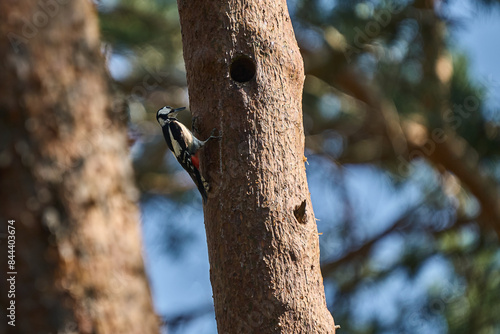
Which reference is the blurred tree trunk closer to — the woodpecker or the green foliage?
the woodpecker

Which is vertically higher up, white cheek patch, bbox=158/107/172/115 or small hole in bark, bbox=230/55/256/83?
white cheek patch, bbox=158/107/172/115

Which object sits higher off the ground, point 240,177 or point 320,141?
point 320,141

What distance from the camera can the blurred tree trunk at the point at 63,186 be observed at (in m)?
2.54

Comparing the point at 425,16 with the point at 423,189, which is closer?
the point at 425,16

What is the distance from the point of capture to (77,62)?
292 cm

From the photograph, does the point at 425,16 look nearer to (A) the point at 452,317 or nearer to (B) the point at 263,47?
(A) the point at 452,317

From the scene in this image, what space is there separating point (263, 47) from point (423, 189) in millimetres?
3620

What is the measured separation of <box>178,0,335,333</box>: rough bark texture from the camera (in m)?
2.02

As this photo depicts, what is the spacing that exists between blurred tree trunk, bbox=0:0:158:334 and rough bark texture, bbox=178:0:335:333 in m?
0.64

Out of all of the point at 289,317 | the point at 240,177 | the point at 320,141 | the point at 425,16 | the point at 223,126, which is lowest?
the point at 289,317

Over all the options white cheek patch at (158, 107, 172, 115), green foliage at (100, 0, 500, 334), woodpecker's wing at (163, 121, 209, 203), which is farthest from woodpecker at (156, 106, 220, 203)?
green foliage at (100, 0, 500, 334)

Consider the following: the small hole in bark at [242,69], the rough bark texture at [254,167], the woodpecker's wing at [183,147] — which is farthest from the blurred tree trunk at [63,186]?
the small hole in bark at [242,69]

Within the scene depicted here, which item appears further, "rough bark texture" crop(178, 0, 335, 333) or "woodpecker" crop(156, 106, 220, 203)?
"woodpecker" crop(156, 106, 220, 203)

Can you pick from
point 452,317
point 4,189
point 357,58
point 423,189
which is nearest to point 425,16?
point 357,58
